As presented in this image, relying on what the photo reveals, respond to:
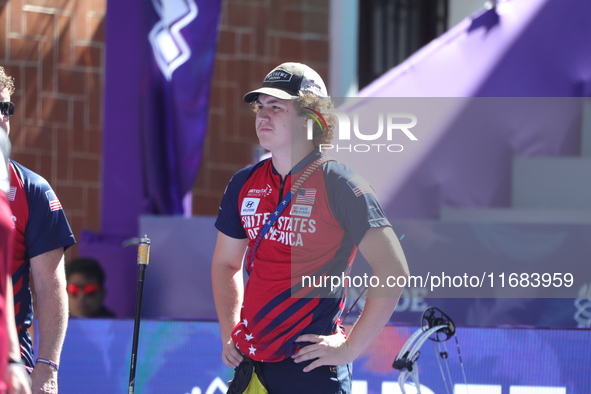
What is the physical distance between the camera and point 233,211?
10.3ft

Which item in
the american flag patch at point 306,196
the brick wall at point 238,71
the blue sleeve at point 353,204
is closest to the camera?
the blue sleeve at point 353,204

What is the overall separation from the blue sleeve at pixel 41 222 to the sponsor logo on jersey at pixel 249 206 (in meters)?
0.66

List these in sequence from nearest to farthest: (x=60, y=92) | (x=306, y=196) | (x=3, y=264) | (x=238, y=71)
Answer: (x=3, y=264) → (x=306, y=196) → (x=60, y=92) → (x=238, y=71)

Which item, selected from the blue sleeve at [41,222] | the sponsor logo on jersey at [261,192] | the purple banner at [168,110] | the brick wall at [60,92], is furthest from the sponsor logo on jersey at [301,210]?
the brick wall at [60,92]

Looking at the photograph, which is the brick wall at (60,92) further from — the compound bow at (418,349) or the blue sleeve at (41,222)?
the blue sleeve at (41,222)

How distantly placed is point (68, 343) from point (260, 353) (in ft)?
5.73

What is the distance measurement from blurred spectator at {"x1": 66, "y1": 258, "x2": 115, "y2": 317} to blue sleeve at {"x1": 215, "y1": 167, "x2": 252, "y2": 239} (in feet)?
8.88

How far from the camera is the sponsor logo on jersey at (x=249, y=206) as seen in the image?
3.01 meters

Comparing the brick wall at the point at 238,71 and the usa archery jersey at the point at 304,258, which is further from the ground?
the brick wall at the point at 238,71

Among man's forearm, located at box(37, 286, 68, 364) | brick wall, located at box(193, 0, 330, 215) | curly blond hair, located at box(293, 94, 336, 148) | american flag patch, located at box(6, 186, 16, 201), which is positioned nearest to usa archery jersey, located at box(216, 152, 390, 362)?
curly blond hair, located at box(293, 94, 336, 148)

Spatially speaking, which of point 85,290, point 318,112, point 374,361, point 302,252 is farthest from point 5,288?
point 85,290

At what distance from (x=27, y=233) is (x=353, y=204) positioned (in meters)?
1.23

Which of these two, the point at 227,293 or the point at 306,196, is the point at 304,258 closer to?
the point at 306,196

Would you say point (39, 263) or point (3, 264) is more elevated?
point (3, 264)
